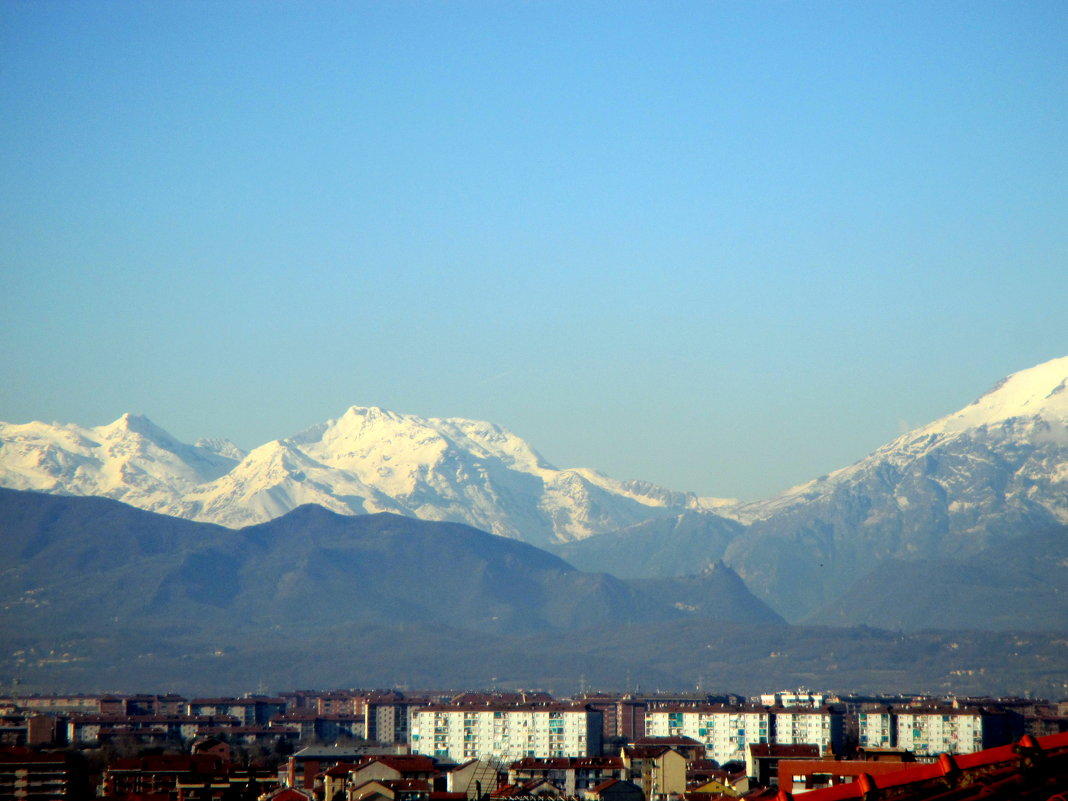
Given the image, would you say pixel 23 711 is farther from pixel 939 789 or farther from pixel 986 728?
pixel 939 789

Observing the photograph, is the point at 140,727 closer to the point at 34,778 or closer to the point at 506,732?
the point at 506,732

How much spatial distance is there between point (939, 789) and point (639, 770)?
67771 millimetres

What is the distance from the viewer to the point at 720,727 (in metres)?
112

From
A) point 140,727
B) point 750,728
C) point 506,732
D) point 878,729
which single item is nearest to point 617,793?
point 506,732

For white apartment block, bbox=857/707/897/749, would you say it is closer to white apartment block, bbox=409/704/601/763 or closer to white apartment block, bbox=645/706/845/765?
white apartment block, bbox=645/706/845/765

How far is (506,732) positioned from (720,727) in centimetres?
1355

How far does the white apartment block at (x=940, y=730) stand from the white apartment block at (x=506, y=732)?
57.3 feet

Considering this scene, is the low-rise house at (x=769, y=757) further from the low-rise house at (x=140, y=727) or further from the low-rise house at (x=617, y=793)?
the low-rise house at (x=140, y=727)

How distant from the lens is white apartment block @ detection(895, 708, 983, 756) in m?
105

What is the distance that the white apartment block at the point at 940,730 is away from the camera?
104750mm

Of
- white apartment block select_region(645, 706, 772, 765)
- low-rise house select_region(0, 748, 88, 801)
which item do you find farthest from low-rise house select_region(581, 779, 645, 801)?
white apartment block select_region(645, 706, 772, 765)

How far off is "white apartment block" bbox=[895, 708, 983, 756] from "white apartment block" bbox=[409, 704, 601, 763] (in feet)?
57.3

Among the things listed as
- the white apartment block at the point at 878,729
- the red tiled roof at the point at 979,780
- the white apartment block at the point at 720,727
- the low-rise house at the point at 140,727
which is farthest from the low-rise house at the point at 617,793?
the low-rise house at the point at 140,727

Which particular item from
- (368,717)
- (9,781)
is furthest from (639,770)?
(368,717)
